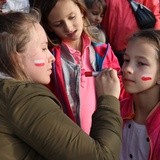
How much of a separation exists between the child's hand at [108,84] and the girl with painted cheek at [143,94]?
0.17m

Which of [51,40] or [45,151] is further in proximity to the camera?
[51,40]

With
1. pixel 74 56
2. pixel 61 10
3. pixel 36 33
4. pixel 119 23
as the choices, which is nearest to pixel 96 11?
pixel 119 23

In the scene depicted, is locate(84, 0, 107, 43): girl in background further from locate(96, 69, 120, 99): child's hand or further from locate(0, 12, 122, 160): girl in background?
locate(0, 12, 122, 160): girl in background

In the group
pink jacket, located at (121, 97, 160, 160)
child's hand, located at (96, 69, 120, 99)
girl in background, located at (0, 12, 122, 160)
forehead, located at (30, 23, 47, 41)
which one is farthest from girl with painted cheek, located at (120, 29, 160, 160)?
forehead, located at (30, 23, 47, 41)

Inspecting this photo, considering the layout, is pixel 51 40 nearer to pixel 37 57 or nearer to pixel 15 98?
pixel 37 57

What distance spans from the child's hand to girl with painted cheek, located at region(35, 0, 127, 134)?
61cm

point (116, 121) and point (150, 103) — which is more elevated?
point (116, 121)

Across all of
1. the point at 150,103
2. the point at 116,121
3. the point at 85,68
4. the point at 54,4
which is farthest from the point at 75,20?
the point at 116,121

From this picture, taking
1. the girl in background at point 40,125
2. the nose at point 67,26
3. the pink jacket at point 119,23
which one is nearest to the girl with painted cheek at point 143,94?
the girl in background at point 40,125

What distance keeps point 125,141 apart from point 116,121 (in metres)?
0.52

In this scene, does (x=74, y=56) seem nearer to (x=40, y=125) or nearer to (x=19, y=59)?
(x=19, y=59)

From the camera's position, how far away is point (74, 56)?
244 cm

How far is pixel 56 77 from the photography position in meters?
2.32

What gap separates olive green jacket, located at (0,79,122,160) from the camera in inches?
50.1
